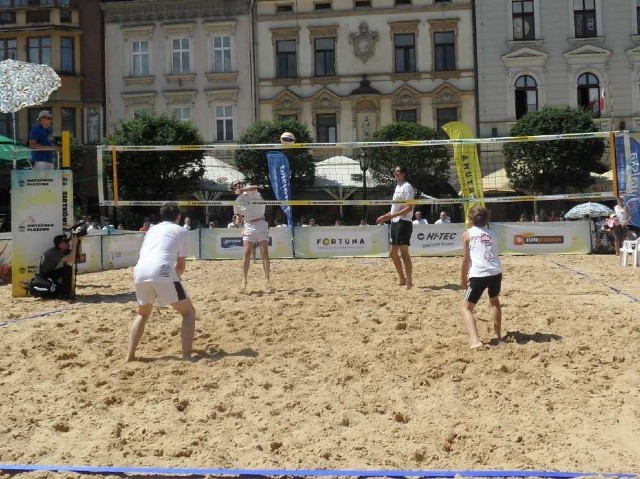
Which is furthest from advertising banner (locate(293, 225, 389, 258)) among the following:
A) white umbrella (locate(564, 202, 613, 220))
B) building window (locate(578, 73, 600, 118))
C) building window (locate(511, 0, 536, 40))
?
building window (locate(511, 0, 536, 40))

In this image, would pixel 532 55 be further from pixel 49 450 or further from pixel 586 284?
pixel 49 450

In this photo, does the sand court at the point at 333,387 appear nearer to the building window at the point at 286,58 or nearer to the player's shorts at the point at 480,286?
the player's shorts at the point at 480,286

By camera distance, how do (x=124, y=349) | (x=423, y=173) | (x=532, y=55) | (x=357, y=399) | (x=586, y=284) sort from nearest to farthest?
(x=357, y=399) → (x=124, y=349) → (x=586, y=284) → (x=423, y=173) → (x=532, y=55)

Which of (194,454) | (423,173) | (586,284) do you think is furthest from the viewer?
(423,173)

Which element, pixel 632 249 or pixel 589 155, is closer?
pixel 632 249

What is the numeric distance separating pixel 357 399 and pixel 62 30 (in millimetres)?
29233

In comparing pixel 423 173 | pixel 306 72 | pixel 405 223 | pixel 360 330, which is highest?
pixel 306 72

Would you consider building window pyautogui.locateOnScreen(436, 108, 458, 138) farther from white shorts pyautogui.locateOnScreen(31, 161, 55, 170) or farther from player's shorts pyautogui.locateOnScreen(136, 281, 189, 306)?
player's shorts pyautogui.locateOnScreen(136, 281, 189, 306)

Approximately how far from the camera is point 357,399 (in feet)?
15.8

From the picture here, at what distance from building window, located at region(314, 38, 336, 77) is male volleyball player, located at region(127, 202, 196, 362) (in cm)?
2491

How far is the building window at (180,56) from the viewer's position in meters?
30.5

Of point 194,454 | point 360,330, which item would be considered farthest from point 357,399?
point 360,330

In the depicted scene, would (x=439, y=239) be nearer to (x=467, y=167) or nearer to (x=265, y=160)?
(x=467, y=167)

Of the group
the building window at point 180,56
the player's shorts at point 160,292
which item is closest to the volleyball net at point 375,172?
the building window at point 180,56
